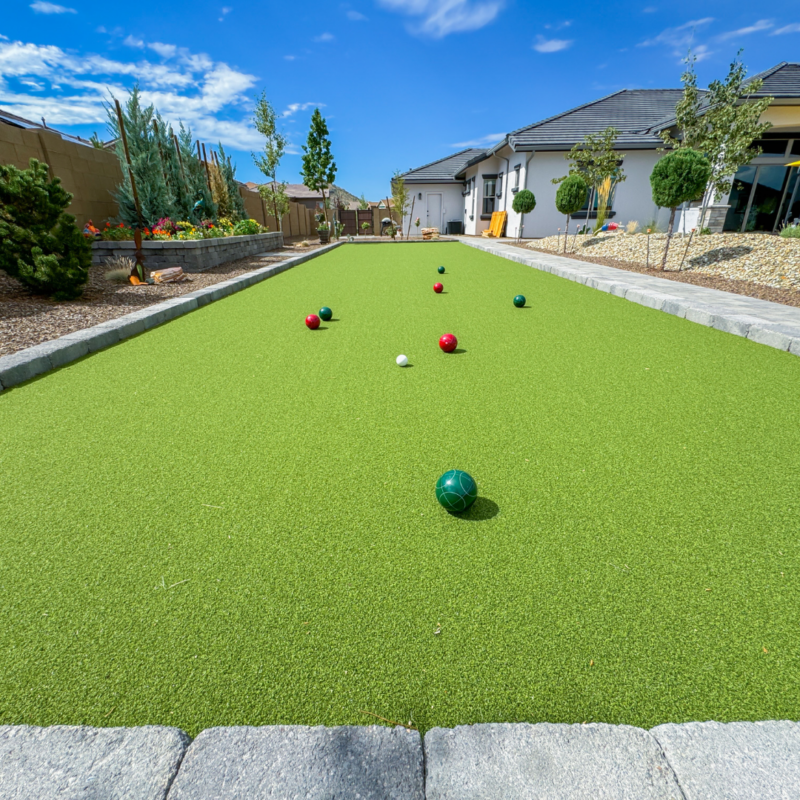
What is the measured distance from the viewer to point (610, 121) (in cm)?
2172

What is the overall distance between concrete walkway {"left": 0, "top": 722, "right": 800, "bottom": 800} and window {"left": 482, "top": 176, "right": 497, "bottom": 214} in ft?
95.2

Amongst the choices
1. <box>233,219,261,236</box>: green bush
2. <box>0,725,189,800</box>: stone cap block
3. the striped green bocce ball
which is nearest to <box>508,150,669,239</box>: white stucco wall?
<box>233,219,261,236</box>: green bush

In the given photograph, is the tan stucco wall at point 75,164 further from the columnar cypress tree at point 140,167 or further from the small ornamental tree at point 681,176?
the small ornamental tree at point 681,176

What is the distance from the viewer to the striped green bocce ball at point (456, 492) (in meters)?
2.04

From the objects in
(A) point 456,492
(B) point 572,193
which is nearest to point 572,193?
(B) point 572,193

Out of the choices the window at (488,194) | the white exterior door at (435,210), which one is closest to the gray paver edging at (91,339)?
the window at (488,194)

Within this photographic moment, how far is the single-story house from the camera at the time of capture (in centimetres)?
1541

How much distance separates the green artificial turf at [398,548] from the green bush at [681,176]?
6.26 meters

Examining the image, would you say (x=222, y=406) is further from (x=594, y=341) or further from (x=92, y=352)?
(x=594, y=341)

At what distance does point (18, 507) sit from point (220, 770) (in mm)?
1890

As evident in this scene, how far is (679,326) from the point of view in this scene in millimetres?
5484

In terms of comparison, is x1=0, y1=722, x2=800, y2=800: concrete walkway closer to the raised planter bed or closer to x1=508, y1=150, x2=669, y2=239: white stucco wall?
the raised planter bed

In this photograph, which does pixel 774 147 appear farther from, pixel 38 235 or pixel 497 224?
pixel 38 235

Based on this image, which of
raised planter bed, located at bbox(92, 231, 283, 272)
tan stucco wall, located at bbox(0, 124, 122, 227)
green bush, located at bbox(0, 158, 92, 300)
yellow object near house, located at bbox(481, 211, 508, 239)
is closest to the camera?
green bush, located at bbox(0, 158, 92, 300)
